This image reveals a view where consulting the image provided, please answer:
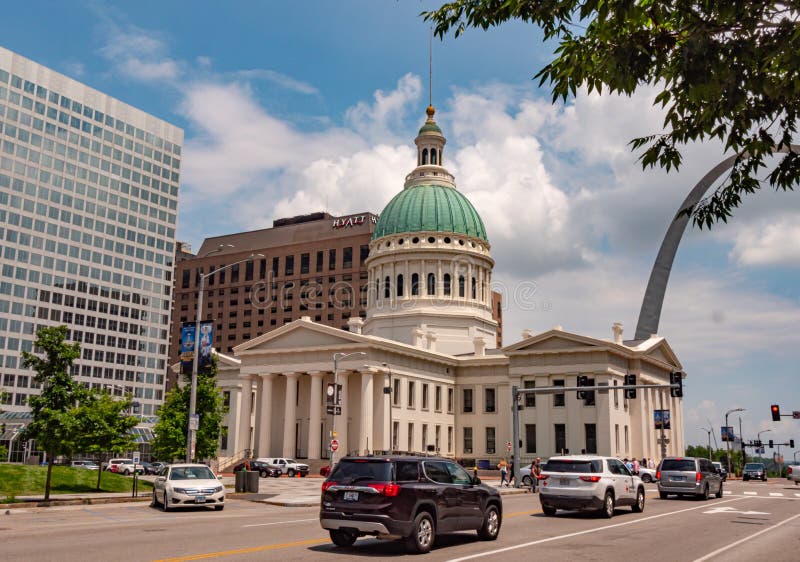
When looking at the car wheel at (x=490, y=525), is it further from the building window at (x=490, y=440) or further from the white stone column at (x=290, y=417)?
the building window at (x=490, y=440)

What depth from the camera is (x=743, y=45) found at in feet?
27.9

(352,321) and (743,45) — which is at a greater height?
(352,321)

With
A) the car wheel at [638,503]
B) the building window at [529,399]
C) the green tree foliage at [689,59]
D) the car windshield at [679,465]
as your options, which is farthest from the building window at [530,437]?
the green tree foliage at [689,59]

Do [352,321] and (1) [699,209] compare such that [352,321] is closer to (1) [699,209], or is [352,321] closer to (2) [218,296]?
(2) [218,296]

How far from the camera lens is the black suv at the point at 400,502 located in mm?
15562

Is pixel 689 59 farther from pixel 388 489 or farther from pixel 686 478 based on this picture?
pixel 686 478

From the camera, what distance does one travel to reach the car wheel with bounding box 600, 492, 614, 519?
2484cm

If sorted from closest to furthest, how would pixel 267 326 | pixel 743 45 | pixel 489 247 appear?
pixel 743 45 → pixel 489 247 → pixel 267 326

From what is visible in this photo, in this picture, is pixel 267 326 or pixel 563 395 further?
pixel 267 326

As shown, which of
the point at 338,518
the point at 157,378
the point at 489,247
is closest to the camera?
the point at 338,518

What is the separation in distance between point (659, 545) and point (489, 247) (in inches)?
3468

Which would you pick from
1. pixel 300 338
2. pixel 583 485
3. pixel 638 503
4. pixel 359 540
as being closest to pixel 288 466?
pixel 300 338

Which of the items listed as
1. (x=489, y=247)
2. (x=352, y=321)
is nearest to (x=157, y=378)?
(x=352, y=321)

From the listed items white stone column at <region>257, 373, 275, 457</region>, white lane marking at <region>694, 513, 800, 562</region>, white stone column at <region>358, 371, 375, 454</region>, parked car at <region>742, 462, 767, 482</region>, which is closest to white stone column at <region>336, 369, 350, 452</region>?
white stone column at <region>358, 371, 375, 454</region>
